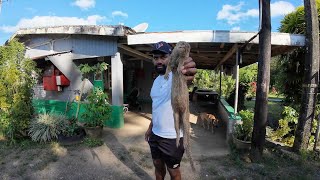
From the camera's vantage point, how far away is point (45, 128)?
6.01 meters

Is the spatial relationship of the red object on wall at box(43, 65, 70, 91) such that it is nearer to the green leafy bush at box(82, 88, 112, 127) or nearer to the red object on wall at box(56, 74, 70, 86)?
the red object on wall at box(56, 74, 70, 86)

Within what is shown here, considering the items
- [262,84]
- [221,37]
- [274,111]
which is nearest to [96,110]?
[221,37]

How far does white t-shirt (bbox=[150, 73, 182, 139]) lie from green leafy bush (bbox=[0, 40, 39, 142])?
4463 mm

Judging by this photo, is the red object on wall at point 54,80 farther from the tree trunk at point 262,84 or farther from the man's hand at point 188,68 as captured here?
the man's hand at point 188,68

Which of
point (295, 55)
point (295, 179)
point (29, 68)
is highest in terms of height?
point (295, 55)

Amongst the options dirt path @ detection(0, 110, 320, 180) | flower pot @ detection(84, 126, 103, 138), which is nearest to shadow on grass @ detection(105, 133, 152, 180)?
dirt path @ detection(0, 110, 320, 180)

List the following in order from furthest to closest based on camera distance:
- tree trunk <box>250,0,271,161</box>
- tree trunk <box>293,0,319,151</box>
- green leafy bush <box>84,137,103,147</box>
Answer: green leafy bush <box>84,137,103,147</box> → tree trunk <box>293,0,319,151</box> → tree trunk <box>250,0,271,161</box>

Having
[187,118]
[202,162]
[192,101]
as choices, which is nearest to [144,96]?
[192,101]

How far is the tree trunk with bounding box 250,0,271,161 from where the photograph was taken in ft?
15.3

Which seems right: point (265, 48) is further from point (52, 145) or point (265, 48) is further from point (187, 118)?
point (52, 145)

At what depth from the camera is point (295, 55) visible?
7.11 meters

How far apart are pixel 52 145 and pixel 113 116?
6.63ft

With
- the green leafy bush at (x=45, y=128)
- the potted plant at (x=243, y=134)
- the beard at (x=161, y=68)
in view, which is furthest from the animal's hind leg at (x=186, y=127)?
the green leafy bush at (x=45, y=128)

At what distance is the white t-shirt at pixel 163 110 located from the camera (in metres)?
2.65
